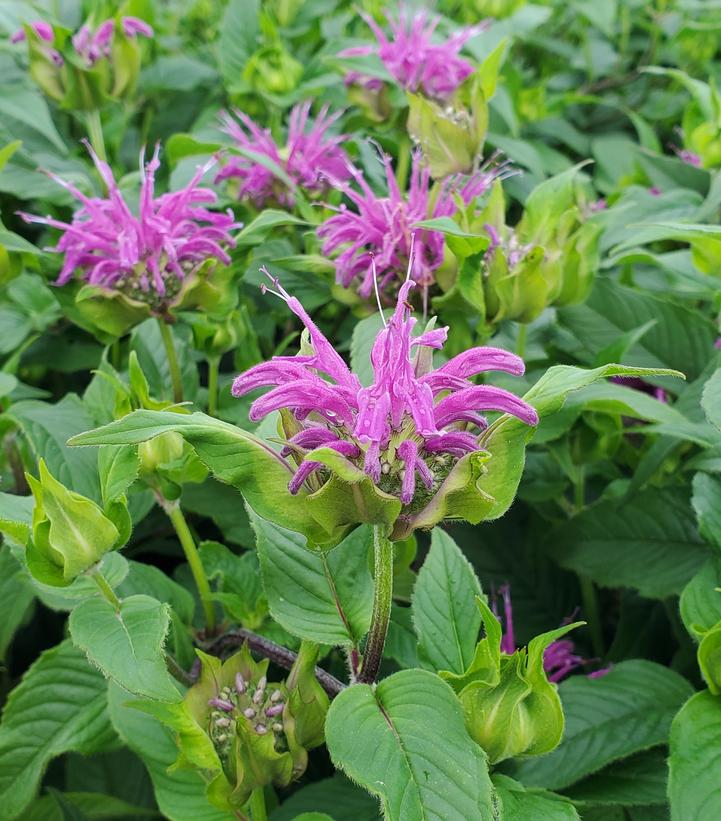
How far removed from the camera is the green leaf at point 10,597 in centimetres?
81

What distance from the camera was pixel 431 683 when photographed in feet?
1.75

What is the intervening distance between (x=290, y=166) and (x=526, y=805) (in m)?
0.72

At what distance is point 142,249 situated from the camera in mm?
825

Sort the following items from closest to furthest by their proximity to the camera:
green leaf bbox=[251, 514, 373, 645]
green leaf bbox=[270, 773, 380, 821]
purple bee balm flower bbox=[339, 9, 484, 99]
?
green leaf bbox=[251, 514, 373, 645] < green leaf bbox=[270, 773, 380, 821] < purple bee balm flower bbox=[339, 9, 484, 99]

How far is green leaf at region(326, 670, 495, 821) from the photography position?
0.49 meters

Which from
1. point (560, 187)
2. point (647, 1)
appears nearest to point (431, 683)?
point (560, 187)

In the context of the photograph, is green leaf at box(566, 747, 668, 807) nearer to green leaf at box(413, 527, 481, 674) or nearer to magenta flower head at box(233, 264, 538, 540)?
green leaf at box(413, 527, 481, 674)

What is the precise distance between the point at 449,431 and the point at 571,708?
319 mm

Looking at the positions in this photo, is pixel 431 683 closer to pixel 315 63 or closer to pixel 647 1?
pixel 315 63

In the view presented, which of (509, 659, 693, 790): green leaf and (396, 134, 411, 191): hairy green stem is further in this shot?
(396, 134, 411, 191): hairy green stem

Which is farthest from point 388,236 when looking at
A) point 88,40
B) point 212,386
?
point 88,40

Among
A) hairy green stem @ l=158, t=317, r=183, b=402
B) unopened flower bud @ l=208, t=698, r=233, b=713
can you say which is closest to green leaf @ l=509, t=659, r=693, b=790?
unopened flower bud @ l=208, t=698, r=233, b=713

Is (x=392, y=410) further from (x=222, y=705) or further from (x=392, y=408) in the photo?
(x=222, y=705)

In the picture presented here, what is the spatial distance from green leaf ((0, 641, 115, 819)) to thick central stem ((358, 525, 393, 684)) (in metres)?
0.26
